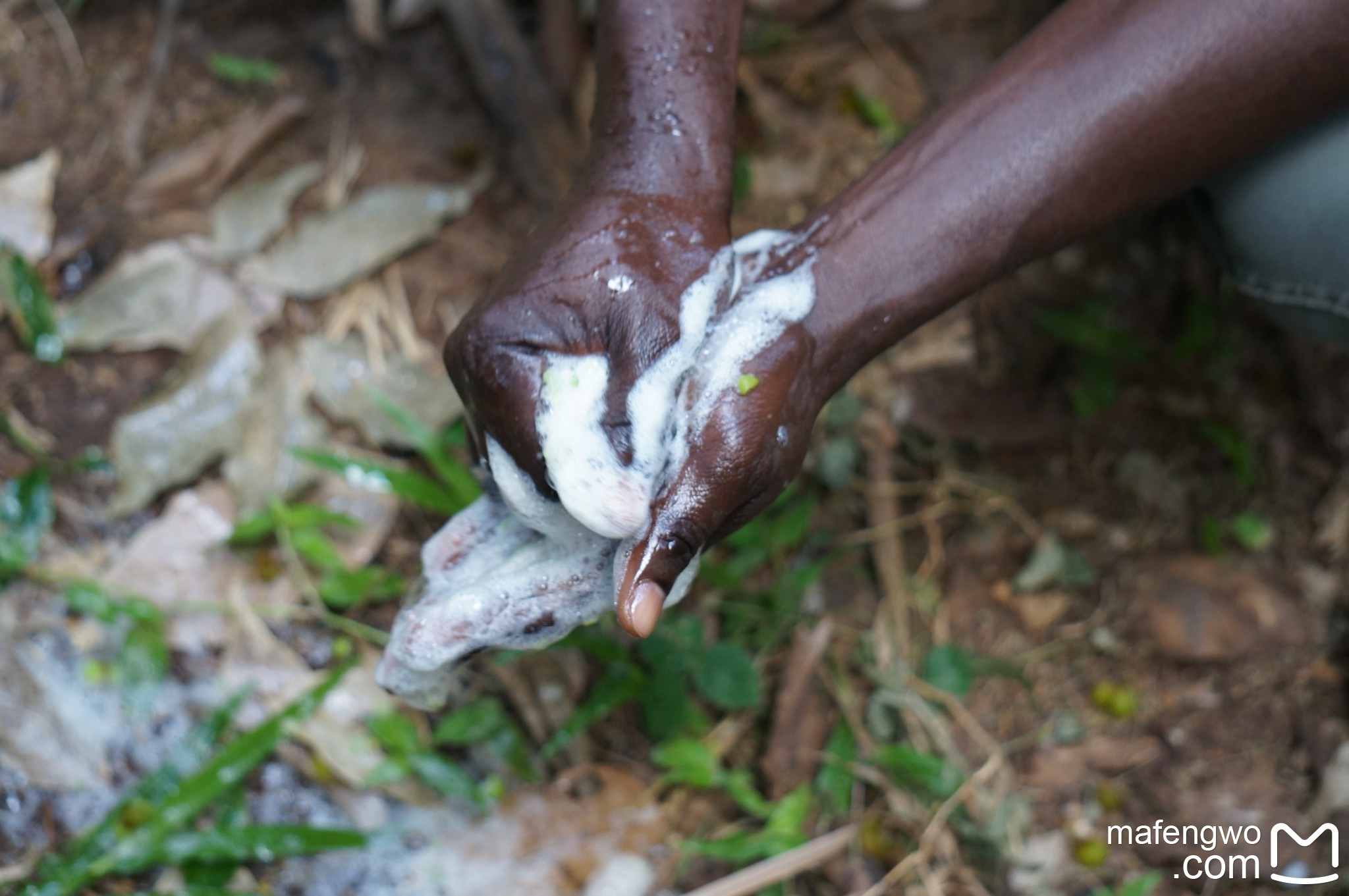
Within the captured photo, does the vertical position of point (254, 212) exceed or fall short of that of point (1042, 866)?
it exceeds it

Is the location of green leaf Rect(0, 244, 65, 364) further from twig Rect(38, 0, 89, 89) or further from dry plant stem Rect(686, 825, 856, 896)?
dry plant stem Rect(686, 825, 856, 896)

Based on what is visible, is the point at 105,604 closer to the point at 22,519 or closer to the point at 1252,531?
the point at 22,519

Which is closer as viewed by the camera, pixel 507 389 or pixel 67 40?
pixel 507 389

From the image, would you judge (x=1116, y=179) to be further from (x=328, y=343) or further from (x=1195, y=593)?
(x=328, y=343)

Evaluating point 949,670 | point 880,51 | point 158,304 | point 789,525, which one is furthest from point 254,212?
point 949,670

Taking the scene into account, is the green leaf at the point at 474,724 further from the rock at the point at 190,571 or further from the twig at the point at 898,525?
the twig at the point at 898,525

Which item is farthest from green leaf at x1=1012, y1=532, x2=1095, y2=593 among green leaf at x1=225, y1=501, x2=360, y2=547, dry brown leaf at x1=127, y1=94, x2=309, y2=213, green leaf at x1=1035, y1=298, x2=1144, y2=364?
dry brown leaf at x1=127, y1=94, x2=309, y2=213

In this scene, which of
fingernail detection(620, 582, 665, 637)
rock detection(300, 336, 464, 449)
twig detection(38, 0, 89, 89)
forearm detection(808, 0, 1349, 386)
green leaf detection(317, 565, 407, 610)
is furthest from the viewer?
twig detection(38, 0, 89, 89)
